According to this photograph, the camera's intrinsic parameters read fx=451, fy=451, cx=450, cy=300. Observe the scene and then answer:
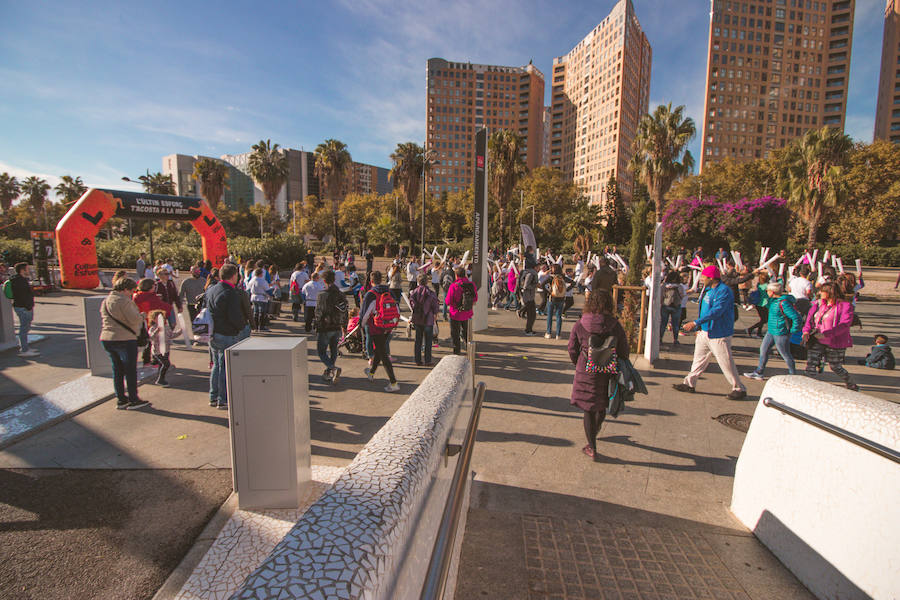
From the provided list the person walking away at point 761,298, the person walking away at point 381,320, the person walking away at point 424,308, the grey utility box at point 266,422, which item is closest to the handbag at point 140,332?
the person walking away at point 381,320

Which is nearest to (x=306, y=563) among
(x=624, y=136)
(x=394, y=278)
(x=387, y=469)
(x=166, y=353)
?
(x=387, y=469)

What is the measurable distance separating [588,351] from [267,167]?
166 ft

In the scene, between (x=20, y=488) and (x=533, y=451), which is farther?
(x=533, y=451)

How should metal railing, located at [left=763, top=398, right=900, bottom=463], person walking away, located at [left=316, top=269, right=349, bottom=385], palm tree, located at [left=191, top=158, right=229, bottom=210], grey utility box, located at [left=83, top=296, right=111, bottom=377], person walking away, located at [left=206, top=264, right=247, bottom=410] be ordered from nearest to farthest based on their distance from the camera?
metal railing, located at [left=763, top=398, right=900, bottom=463] < person walking away, located at [left=206, top=264, right=247, bottom=410] < person walking away, located at [left=316, top=269, right=349, bottom=385] < grey utility box, located at [left=83, top=296, right=111, bottom=377] < palm tree, located at [left=191, top=158, right=229, bottom=210]

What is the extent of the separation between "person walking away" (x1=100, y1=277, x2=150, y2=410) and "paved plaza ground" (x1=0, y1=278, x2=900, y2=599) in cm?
29

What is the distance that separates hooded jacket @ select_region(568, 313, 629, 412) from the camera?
4.53m

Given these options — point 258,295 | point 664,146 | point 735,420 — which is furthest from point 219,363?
point 664,146

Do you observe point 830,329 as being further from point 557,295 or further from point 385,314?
point 385,314

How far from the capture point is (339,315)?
7.25 metres

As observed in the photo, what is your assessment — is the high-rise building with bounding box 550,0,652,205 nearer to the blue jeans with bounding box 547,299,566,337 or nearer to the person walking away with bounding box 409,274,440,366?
the blue jeans with bounding box 547,299,566,337

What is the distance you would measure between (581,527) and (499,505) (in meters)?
0.68

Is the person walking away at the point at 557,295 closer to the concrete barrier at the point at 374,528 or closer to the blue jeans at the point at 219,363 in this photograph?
the blue jeans at the point at 219,363

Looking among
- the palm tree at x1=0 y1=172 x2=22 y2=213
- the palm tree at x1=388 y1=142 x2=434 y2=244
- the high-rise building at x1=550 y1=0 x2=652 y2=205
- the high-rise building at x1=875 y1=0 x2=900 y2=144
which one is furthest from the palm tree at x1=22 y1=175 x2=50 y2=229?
the high-rise building at x1=875 y1=0 x2=900 y2=144

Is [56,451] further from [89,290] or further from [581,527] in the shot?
[89,290]
